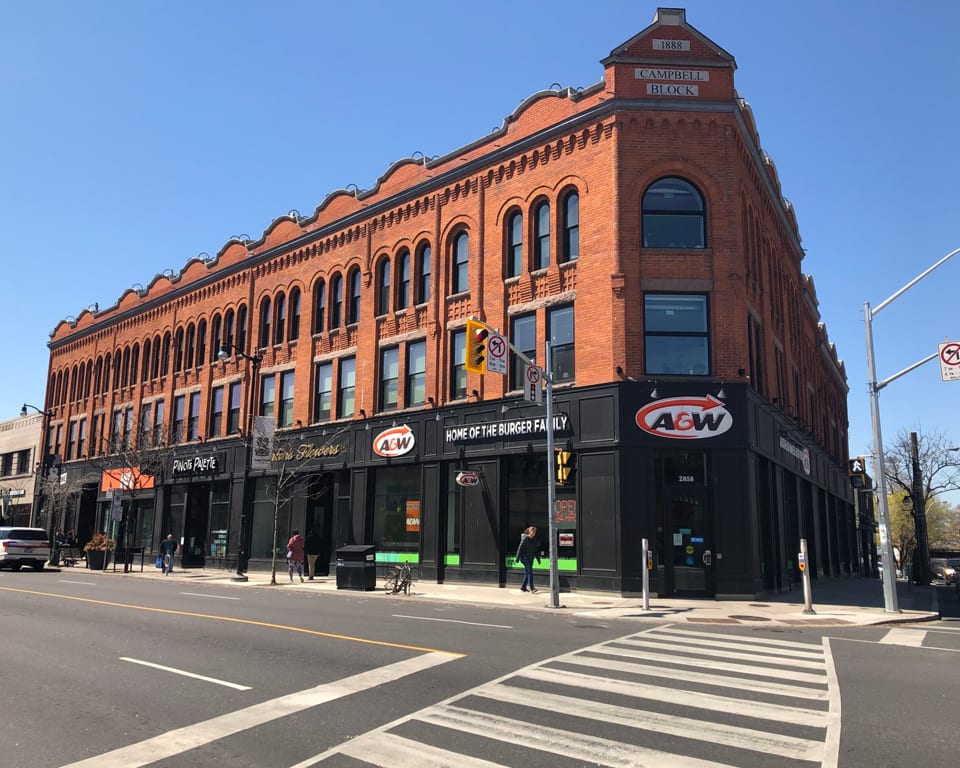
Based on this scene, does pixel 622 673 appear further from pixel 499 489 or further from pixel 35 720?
pixel 499 489

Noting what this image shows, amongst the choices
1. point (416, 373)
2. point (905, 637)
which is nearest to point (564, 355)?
point (416, 373)

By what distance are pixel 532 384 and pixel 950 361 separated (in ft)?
33.4

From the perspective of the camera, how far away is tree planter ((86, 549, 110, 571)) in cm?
3416

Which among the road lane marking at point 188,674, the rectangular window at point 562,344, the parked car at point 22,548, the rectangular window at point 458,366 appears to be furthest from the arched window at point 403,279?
the road lane marking at point 188,674

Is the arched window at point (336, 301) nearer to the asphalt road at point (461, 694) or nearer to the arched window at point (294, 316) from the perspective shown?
the arched window at point (294, 316)

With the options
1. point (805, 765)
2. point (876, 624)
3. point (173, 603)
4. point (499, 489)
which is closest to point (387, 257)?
point (499, 489)

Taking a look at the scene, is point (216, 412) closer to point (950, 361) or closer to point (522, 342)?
point (522, 342)

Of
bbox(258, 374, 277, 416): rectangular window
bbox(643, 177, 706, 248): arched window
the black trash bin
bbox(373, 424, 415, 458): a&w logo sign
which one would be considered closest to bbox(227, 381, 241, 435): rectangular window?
bbox(258, 374, 277, 416): rectangular window

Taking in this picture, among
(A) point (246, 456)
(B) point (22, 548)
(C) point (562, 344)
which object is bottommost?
(B) point (22, 548)

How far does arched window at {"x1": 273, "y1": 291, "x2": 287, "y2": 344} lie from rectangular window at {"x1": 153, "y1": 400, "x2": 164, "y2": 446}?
10036mm

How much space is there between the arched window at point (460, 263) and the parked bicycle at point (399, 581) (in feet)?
33.1

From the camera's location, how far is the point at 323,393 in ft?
104

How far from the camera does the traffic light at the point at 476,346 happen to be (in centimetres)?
1792

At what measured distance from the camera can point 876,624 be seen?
16234mm
